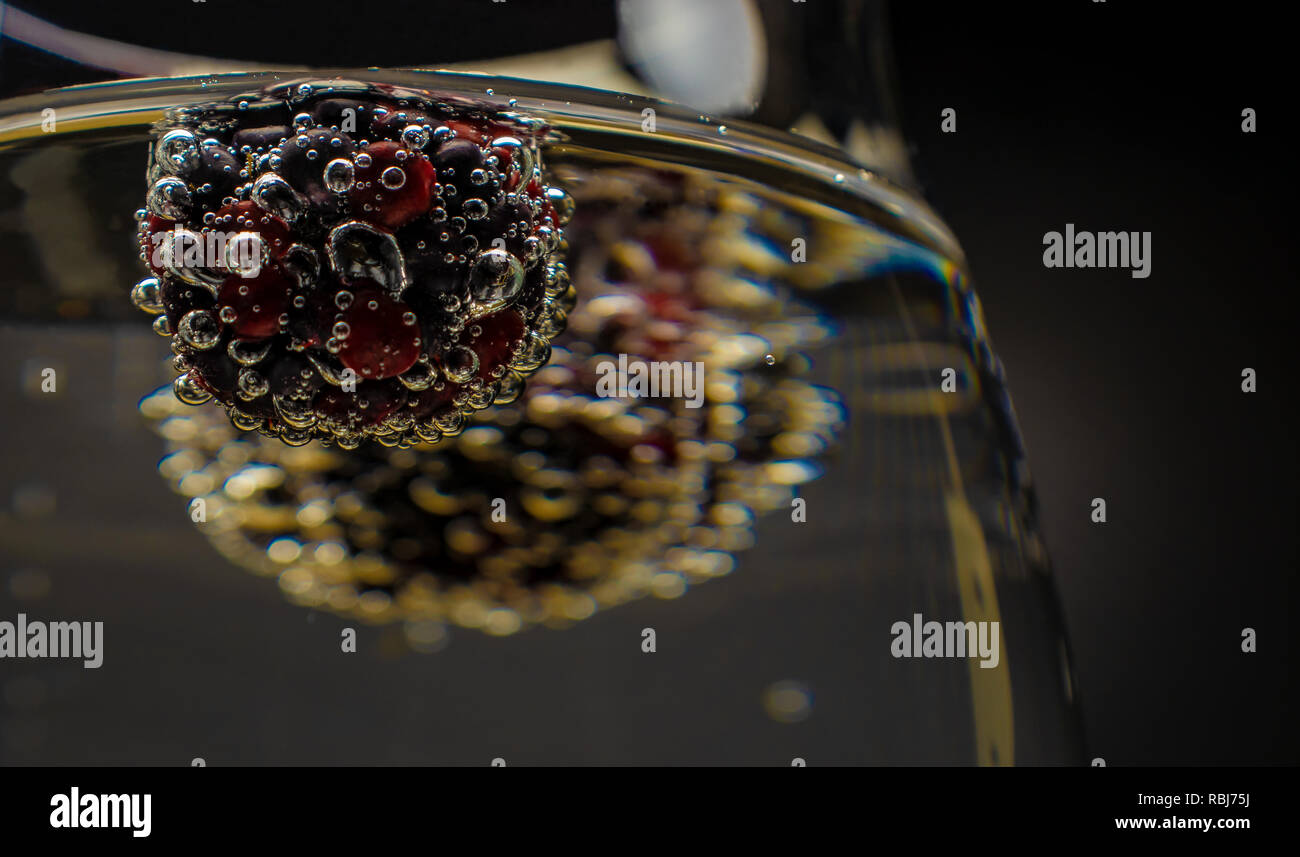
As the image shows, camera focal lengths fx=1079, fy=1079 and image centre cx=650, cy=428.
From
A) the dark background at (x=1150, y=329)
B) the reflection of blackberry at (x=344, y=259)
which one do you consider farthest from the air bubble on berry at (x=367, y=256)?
the dark background at (x=1150, y=329)

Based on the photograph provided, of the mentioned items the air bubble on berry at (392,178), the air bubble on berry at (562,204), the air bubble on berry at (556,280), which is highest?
the air bubble on berry at (562,204)

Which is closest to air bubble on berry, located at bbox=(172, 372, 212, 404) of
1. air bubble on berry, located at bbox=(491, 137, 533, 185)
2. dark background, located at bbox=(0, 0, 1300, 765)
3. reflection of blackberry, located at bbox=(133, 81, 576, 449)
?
reflection of blackberry, located at bbox=(133, 81, 576, 449)

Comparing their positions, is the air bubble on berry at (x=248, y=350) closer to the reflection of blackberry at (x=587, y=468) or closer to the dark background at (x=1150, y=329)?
the reflection of blackberry at (x=587, y=468)

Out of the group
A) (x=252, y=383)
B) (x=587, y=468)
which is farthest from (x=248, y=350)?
(x=587, y=468)

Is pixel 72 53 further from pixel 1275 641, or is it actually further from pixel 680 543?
pixel 1275 641

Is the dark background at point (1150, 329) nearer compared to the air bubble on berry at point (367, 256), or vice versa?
the air bubble on berry at point (367, 256)

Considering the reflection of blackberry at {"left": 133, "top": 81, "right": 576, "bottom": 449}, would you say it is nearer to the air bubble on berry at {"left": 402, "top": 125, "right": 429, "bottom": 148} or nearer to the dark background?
the air bubble on berry at {"left": 402, "top": 125, "right": 429, "bottom": 148}

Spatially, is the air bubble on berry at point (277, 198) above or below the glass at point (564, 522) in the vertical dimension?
above
